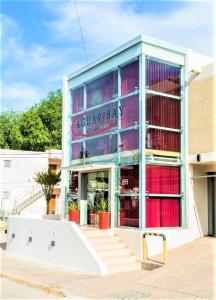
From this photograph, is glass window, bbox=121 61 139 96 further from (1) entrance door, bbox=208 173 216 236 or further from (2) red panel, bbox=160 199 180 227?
(1) entrance door, bbox=208 173 216 236

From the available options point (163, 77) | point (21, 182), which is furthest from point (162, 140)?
point (21, 182)

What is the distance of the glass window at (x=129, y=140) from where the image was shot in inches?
648

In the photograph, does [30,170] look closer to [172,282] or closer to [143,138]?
[143,138]

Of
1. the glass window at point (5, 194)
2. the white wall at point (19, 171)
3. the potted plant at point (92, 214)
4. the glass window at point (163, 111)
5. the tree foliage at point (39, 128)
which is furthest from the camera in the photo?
the tree foliage at point (39, 128)

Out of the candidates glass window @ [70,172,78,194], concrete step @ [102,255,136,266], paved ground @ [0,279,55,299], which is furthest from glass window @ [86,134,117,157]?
paved ground @ [0,279,55,299]

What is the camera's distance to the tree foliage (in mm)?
50156

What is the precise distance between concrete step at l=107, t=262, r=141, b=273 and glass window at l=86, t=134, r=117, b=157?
16.8 ft

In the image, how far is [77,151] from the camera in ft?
66.9

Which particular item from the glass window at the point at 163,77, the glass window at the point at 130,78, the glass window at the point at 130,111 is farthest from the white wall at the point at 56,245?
the glass window at the point at 163,77

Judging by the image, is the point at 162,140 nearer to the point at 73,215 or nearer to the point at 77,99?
the point at 73,215

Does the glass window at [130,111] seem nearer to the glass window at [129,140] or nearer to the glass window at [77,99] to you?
the glass window at [129,140]

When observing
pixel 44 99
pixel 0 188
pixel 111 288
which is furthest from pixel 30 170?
pixel 111 288

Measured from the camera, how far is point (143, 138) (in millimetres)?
15984

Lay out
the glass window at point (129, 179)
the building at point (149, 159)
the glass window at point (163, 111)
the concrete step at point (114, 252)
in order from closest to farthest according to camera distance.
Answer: the concrete step at point (114, 252) < the building at point (149, 159) < the glass window at point (129, 179) < the glass window at point (163, 111)
